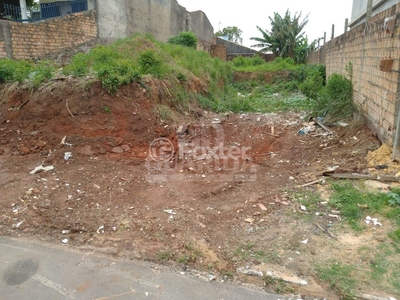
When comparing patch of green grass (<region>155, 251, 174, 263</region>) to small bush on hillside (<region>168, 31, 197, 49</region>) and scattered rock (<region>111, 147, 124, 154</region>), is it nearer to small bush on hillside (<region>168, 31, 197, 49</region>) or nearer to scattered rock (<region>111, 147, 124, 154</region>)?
scattered rock (<region>111, 147, 124, 154</region>)

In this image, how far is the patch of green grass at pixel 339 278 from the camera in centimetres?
229

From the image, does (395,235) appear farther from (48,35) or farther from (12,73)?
(48,35)

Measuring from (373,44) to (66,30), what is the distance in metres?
10.0

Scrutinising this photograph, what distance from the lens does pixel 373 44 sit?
518 cm

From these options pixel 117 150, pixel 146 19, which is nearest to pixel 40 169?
pixel 117 150

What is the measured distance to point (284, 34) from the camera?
21.8m

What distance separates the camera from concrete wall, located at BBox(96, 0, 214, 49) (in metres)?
11.8

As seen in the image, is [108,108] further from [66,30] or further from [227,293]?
[66,30]

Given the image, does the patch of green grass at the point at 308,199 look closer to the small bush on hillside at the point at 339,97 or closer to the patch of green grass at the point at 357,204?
the patch of green grass at the point at 357,204

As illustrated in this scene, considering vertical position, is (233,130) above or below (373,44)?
below

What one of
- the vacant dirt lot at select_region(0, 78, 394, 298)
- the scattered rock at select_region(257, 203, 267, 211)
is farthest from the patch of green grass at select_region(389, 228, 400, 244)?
the scattered rock at select_region(257, 203, 267, 211)

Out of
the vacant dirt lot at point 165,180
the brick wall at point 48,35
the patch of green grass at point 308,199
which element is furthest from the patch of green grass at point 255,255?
the brick wall at point 48,35

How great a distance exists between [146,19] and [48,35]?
6.39m

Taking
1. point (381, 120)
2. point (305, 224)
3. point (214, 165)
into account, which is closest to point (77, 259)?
point (305, 224)
